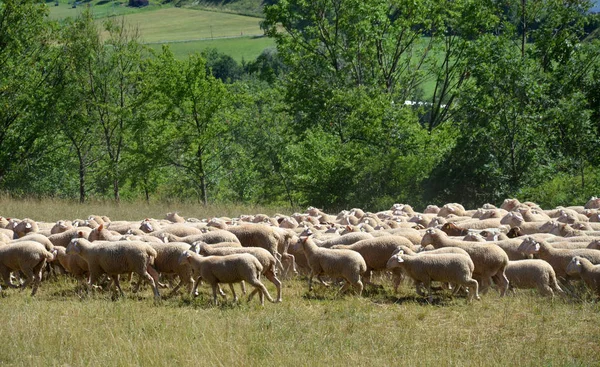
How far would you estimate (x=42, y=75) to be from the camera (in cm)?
3838

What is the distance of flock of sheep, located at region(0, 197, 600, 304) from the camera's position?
13.2 m

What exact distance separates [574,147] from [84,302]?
26007mm

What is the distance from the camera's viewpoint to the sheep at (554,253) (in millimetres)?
13881

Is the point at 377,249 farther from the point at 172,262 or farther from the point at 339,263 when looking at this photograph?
the point at 172,262

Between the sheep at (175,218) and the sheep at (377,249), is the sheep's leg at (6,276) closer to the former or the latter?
the sheep at (377,249)

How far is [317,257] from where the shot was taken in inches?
557

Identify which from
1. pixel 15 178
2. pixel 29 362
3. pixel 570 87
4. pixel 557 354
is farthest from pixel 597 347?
pixel 15 178

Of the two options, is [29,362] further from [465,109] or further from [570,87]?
[570,87]

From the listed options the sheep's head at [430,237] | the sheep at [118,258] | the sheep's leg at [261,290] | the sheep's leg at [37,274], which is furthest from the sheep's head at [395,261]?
the sheep's leg at [37,274]

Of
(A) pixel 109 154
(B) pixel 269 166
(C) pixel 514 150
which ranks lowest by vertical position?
(B) pixel 269 166

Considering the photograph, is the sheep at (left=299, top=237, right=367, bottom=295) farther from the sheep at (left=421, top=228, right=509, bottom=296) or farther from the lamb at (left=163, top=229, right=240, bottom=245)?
the sheep at (left=421, top=228, right=509, bottom=296)

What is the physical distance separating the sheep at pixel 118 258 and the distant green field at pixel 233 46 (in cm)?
11204

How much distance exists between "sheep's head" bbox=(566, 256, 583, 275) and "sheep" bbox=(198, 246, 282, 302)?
484 centimetres

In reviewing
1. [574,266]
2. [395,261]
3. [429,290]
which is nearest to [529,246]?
[574,266]
